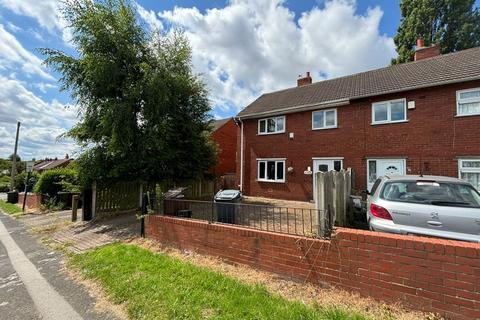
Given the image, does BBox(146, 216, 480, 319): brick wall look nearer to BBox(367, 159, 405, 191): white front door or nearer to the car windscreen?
the car windscreen

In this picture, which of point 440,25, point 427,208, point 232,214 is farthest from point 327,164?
point 440,25

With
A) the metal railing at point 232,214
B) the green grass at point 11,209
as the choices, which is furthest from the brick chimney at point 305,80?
the green grass at point 11,209

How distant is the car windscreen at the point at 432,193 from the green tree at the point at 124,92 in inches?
371

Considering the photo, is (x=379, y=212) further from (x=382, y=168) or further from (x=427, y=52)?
(x=427, y=52)

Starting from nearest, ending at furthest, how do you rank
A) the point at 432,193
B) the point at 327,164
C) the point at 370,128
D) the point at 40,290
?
the point at 432,193
the point at 40,290
the point at 370,128
the point at 327,164

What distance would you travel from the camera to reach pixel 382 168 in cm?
1278

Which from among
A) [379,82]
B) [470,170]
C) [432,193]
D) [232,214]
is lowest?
[232,214]

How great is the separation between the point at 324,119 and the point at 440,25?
62.2 ft

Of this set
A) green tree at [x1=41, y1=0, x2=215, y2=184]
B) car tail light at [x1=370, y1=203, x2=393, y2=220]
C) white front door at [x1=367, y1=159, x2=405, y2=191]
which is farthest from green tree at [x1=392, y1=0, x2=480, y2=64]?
car tail light at [x1=370, y1=203, x2=393, y2=220]

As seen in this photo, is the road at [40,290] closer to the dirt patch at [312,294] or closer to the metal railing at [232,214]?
the dirt patch at [312,294]

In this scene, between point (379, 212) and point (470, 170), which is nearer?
point (379, 212)

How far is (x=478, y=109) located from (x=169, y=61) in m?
13.3

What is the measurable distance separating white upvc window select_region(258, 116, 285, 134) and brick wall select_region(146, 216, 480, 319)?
12.3m

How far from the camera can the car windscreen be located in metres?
4.39
